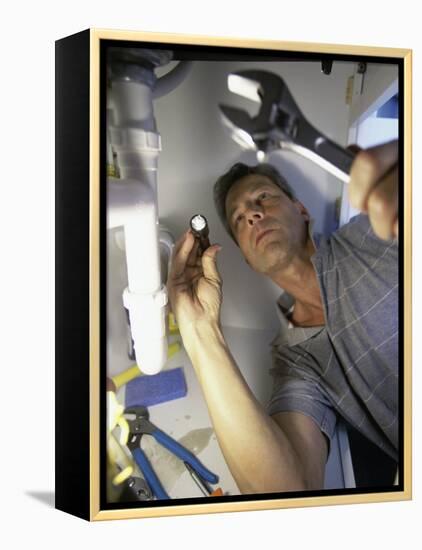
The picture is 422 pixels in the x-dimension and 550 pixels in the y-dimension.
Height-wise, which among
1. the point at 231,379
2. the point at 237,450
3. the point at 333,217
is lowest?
the point at 237,450

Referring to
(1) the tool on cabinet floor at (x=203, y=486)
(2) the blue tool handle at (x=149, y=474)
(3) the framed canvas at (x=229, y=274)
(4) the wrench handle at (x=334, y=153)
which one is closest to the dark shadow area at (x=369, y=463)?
(3) the framed canvas at (x=229, y=274)

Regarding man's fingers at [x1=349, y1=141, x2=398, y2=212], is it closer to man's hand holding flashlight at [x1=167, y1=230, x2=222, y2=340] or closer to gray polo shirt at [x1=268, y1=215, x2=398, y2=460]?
gray polo shirt at [x1=268, y1=215, x2=398, y2=460]

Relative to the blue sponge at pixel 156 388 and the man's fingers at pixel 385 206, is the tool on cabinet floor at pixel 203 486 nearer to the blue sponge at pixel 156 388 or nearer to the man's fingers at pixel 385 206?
the blue sponge at pixel 156 388

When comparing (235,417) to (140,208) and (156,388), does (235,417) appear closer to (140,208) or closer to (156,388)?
Answer: (156,388)

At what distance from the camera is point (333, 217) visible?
1.89m

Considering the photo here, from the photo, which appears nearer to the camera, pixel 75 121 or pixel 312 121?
pixel 75 121

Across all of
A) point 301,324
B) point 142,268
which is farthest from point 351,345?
point 142,268

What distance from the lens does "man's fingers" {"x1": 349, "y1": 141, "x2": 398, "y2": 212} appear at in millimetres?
1898

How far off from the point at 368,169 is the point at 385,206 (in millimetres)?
85

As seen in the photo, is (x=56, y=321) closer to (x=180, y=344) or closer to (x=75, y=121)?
(x=180, y=344)

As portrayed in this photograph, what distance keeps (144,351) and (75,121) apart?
0.45m

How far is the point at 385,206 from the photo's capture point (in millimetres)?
1931

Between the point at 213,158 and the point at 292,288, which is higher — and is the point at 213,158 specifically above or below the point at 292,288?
above

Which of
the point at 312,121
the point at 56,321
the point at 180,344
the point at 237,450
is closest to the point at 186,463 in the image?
the point at 237,450
